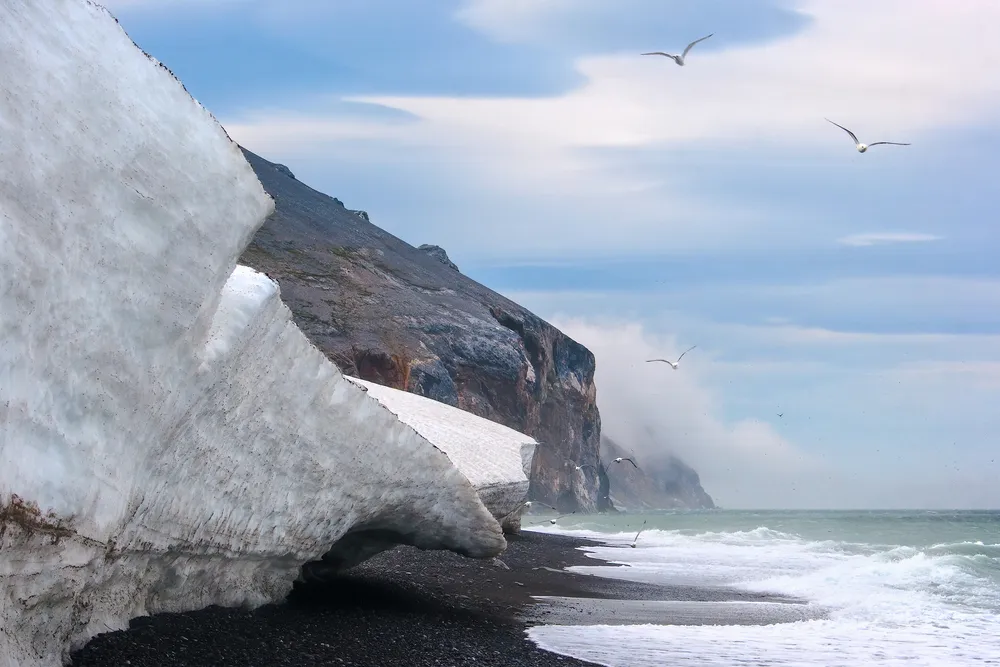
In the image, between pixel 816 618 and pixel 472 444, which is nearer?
pixel 816 618

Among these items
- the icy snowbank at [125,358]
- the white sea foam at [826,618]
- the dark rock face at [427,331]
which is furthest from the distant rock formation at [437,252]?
the icy snowbank at [125,358]

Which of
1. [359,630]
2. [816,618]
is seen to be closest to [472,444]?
[816,618]

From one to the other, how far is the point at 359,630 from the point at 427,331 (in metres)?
69.0

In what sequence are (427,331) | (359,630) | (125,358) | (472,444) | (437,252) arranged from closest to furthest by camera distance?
(125,358)
(359,630)
(472,444)
(427,331)
(437,252)

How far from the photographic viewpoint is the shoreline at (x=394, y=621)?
7.50 metres

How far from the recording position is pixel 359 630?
9.48 meters

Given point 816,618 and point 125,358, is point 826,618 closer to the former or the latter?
point 816,618

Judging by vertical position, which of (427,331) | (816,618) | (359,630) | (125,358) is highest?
(427,331)

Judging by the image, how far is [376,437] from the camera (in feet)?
31.7

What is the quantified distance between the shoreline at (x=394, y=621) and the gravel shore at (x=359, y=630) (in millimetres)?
13

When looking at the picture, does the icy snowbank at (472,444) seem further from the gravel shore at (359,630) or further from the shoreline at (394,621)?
the gravel shore at (359,630)

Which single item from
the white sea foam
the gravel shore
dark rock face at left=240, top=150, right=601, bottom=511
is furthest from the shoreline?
dark rock face at left=240, top=150, right=601, bottom=511

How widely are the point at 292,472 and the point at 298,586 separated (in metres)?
2.57

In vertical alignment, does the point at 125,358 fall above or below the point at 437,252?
below
